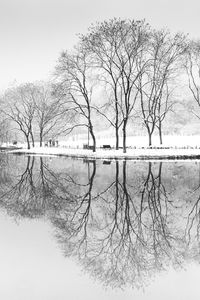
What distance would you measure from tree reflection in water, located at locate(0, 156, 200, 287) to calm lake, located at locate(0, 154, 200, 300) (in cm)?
3

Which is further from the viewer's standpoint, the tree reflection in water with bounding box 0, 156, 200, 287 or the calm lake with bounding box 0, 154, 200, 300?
the tree reflection in water with bounding box 0, 156, 200, 287

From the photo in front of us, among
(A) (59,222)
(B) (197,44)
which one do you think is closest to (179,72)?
(B) (197,44)

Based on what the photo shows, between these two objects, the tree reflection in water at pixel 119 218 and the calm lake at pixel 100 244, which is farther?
the tree reflection in water at pixel 119 218

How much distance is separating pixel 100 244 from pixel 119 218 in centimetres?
358

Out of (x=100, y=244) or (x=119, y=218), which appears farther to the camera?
(x=119, y=218)

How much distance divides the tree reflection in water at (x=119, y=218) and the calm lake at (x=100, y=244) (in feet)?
0.09

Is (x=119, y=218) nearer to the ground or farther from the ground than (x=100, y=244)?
farther from the ground

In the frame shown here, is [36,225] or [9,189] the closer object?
[36,225]

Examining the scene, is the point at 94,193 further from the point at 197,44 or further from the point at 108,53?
the point at 197,44

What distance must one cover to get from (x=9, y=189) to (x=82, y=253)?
14.3 meters

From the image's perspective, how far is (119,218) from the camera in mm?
15945

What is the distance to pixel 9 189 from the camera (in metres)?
25.0

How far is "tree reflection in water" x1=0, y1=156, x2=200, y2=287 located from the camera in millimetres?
10969

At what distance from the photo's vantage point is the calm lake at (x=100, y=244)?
9359 millimetres
